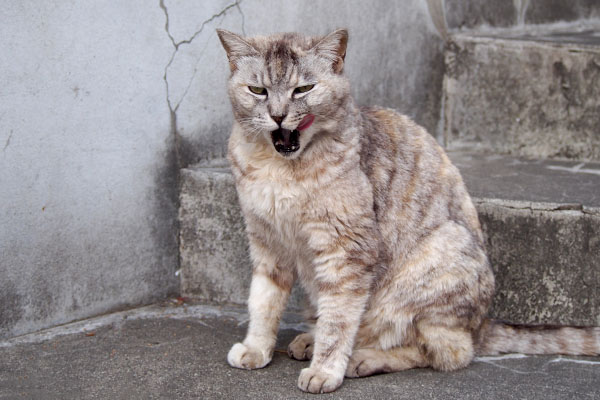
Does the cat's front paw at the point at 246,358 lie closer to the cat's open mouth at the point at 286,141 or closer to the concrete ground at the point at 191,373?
the concrete ground at the point at 191,373

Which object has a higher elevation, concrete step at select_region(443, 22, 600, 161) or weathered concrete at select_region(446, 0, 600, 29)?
weathered concrete at select_region(446, 0, 600, 29)

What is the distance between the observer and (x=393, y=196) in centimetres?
296

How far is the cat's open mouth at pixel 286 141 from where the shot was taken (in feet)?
8.77

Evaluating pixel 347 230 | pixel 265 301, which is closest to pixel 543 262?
pixel 347 230

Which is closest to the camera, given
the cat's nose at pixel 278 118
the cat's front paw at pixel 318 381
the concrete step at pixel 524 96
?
the cat's nose at pixel 278 118

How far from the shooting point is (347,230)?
2766mm

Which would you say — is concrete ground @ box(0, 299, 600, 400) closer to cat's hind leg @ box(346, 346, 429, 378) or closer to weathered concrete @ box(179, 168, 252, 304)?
cat's hind leg @ box(346, 346, 429, 378)

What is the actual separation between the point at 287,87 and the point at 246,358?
117 cm

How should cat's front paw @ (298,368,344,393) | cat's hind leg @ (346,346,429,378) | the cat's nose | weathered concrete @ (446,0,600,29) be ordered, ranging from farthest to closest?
1. weathered concrete @ (446,0,600,29)
2. cat's hind leg @ (346,346,429,378)
3. cat's front paw @ (298,368,344,393)
4. the cat's nose

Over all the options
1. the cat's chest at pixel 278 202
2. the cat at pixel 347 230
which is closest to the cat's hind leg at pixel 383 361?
the cat at pixel 347 230

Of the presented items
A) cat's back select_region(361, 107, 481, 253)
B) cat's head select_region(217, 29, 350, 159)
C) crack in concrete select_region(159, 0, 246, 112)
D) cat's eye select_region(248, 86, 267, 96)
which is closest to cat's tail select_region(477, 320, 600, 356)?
cat's back select_region(361, 107, 481, 253)

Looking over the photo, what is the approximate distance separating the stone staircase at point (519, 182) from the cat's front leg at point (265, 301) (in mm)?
561

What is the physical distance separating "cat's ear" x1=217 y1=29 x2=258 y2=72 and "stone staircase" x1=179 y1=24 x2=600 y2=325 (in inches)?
35.3

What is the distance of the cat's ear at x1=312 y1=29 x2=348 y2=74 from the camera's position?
268 centimetres
